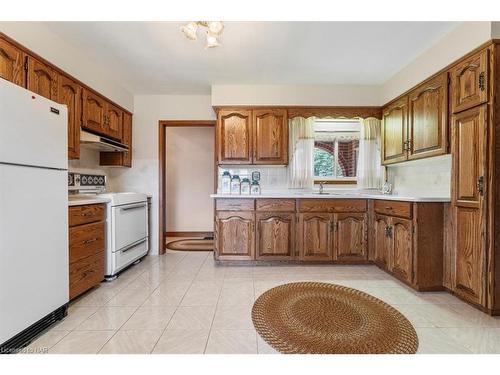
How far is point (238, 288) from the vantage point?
228 centimetres

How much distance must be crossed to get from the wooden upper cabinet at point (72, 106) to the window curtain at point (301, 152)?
2.44 meters

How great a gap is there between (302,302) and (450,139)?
1894 millimetres

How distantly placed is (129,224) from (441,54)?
3575 mm

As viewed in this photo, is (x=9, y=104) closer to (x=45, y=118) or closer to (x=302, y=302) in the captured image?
(x=45, y=118)

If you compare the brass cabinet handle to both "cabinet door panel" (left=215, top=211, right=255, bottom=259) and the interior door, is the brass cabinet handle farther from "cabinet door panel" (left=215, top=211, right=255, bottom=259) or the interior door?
"cabinet door panel" (left=215, top=211, right=255, bottom=259)

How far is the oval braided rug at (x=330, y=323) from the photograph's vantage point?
140 cm

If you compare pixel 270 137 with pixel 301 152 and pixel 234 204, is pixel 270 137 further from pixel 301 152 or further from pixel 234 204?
pixel 234 204

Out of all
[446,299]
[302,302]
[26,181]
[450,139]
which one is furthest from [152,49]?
[446,299]

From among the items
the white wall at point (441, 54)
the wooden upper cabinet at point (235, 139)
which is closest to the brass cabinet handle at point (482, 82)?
the white wall at point (441, 54)

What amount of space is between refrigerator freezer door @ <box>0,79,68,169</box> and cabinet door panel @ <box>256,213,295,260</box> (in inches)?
78.9

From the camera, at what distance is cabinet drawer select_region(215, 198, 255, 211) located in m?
2.93

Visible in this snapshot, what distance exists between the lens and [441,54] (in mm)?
2209

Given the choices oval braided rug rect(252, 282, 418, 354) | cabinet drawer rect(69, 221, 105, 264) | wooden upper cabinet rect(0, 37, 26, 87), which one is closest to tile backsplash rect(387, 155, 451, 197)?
oval braided rug rect(252, 282, 418, 354)
